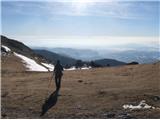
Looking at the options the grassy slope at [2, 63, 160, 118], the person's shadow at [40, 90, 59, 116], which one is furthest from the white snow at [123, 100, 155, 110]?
the person's shadow at [40, 90, 59, 116]

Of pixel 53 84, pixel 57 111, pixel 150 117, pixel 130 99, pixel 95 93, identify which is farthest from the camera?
pixel 53 84

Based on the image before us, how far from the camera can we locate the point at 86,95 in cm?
2462

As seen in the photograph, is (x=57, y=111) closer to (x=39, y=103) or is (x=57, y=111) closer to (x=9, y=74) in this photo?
(x=39, y=103)

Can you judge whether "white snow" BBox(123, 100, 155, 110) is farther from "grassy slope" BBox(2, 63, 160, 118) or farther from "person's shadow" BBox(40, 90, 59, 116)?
"person's shadow" BBox(40, 90, 59, 116)

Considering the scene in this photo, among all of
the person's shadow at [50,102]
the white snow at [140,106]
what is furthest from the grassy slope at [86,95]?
the white snow at [140,106]

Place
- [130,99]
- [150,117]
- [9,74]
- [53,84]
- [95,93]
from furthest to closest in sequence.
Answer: [9,74]
[53,84]
[95,93]
[130,99]
[150,117]

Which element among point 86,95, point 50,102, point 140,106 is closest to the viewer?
point 140,106

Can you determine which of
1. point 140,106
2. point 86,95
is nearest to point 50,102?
point 86,95

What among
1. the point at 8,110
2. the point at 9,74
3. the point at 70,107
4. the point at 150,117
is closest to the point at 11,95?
the point at 8,110

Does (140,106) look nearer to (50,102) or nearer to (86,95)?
(86,95)

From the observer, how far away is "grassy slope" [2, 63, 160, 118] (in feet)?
70.2

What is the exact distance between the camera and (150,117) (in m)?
19.8

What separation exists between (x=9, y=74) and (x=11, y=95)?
1380cm

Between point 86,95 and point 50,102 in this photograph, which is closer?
point 50,102
